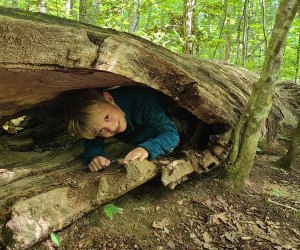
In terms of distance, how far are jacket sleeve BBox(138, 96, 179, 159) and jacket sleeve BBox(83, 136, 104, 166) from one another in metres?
0.49

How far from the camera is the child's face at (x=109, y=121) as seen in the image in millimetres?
2783

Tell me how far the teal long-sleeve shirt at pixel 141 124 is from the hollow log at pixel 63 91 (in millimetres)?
150

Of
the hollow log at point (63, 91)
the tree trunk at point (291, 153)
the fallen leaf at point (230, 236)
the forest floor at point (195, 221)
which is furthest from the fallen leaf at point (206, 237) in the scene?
the tree trunk at point (291, 153)

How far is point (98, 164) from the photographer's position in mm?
2727

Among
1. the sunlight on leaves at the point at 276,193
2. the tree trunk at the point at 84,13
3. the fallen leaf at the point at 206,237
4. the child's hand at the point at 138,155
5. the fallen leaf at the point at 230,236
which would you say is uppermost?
the tree trunk at the point at 84,13

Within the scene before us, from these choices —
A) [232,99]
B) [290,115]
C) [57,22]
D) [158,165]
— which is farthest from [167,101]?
[290,115]

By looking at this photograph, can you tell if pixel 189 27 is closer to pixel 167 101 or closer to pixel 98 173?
pixel 167 101

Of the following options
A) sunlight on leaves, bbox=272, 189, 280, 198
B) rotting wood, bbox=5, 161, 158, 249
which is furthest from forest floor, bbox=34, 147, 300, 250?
rotting wood, bbox=5, 161, 158, 249

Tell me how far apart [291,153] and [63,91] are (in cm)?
279

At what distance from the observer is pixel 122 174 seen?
96.5 inches

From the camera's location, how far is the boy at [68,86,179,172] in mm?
2738

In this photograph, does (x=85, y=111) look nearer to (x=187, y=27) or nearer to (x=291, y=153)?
(x=291, y=153)

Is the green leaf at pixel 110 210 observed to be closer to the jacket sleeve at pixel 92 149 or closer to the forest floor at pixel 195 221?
the forest floor at pixel 195 221

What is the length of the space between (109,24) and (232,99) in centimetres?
700
